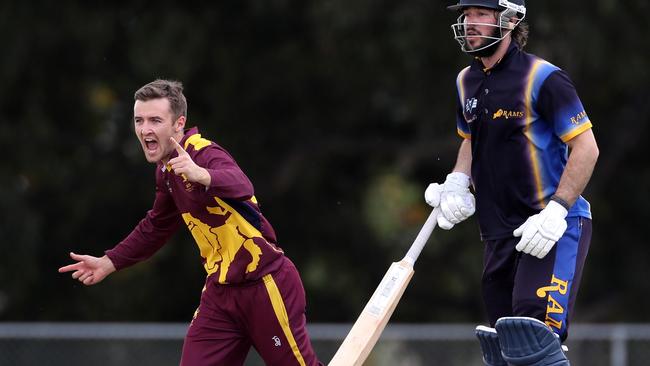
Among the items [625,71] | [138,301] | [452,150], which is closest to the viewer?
[625,71]

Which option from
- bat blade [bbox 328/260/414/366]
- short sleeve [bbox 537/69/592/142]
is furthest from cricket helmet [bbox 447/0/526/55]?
bat blade [bbox 328/260/414/366]

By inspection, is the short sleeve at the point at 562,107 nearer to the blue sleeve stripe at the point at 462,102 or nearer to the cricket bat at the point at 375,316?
the blue sleeve stripe at the point at 462,102

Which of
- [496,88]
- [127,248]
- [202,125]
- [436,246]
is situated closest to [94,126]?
[202,125]

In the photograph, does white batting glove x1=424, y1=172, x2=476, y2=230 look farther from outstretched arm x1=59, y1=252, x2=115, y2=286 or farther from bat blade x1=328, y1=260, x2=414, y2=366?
outstretched arm x1=59, y1=252, x2=115, y2=286

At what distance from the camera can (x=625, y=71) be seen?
45.6ft

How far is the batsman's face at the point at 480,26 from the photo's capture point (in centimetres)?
574

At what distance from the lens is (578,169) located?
5.52 metres

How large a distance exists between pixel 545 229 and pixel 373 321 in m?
0.92

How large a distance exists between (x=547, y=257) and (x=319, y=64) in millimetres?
10569

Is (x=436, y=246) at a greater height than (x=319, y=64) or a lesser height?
lesser

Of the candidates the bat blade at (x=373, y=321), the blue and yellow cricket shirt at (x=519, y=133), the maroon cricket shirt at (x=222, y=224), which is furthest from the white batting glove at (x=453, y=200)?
the maroon cricket shirt at (x=222, y=224)

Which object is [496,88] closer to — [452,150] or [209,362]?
[209,362]

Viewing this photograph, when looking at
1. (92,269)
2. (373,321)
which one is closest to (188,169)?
(373,321)

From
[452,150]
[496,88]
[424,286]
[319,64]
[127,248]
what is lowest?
[424,286]
